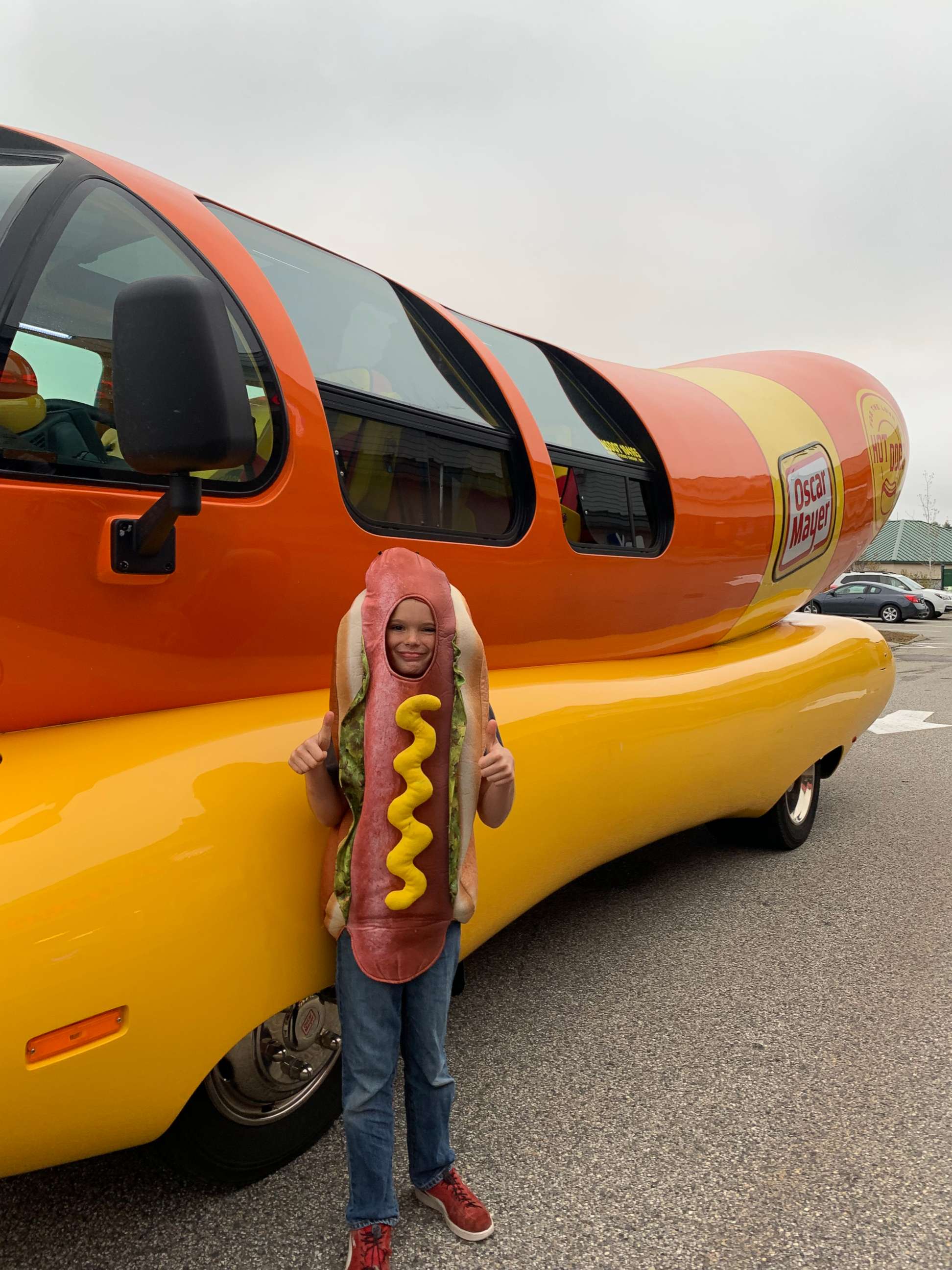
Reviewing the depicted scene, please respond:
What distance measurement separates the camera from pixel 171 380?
1.39 meters

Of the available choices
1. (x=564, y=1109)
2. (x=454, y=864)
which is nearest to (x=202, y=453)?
(x=454, y=864)

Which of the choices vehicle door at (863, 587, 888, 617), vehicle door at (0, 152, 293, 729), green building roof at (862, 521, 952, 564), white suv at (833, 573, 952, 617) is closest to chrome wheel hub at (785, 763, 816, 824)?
vehicle door at (0, 152, 293, 729)

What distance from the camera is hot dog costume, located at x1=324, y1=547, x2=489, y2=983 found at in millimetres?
1710

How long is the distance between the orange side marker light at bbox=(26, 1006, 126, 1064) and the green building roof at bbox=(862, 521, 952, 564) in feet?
178

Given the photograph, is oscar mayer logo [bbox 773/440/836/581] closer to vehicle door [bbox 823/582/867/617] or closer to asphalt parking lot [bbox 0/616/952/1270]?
asphalt parking lot [bbox 0/616/952/1270]

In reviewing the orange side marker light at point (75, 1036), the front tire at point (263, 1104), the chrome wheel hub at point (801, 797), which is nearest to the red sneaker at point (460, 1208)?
the front tire at point (263, 1104)

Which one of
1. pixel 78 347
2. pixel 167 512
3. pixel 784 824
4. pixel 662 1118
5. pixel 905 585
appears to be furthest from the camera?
pixel 905 585

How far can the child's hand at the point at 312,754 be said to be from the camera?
5.67ft

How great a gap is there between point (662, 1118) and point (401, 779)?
1.23 m

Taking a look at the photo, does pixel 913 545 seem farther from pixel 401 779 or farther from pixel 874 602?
pixel 401 779

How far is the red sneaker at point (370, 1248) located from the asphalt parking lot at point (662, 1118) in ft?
0.35

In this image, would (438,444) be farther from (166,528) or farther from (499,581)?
(166,528)

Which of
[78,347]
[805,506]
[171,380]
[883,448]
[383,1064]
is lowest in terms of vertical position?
[383,1064]

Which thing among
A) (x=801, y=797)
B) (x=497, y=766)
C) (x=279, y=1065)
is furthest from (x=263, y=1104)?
(x=801, y=797)
